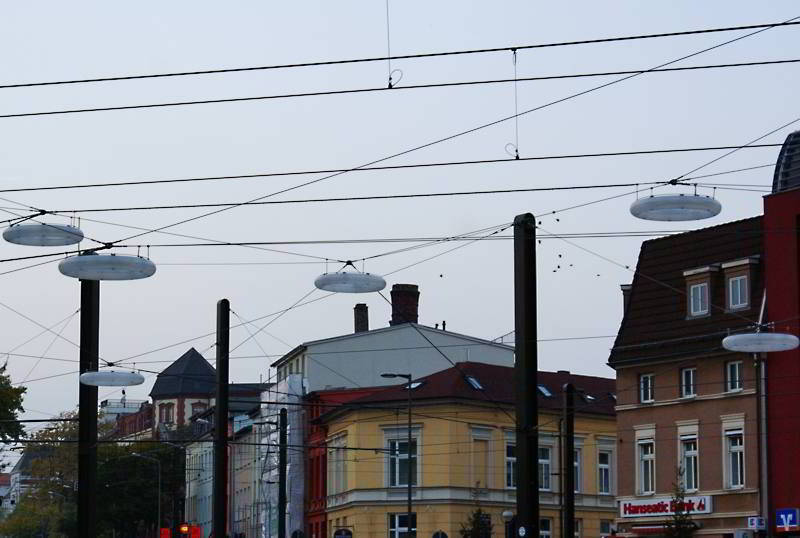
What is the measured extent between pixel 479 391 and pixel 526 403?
5384 centimetres

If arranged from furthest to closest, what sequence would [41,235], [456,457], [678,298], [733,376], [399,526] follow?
[399,526] < [456,457] < [678,298] < [733,376] < [41,235]

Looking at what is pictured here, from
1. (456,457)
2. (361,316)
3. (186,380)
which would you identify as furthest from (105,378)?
(186,380)

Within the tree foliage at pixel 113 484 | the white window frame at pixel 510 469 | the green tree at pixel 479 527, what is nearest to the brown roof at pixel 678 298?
→ the green tree at pixel 479 527

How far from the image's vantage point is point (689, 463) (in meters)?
56.2

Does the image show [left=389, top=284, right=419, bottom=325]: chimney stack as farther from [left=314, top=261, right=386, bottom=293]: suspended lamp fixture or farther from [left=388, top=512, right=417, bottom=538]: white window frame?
[left=314, top=261, right=386, bottom=293]: suspended lamp fixture

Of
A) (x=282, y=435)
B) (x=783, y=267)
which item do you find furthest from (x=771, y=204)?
(x=282, y=435)

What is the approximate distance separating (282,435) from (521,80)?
45.0 meters

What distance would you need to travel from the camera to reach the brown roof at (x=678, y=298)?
54.2m

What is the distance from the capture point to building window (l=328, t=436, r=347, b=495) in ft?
278

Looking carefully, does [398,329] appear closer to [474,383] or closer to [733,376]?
[474,383]

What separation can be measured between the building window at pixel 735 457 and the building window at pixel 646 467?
171 inches

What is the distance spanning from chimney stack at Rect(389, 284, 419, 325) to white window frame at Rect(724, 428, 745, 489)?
134 ft

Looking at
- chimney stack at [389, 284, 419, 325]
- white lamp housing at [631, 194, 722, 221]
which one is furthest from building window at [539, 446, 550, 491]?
white lamp housing at [631, 194, 722, 221]

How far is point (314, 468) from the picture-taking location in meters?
92.8
